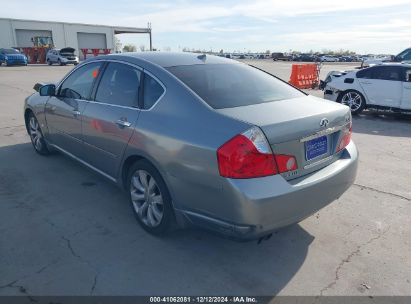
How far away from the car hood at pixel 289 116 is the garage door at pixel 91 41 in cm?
5804

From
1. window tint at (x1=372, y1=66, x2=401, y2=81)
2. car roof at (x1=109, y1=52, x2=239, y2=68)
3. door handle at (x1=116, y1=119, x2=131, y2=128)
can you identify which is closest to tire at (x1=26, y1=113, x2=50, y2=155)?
car roof at (x1=109, y1=52, x2=239, y2=68)

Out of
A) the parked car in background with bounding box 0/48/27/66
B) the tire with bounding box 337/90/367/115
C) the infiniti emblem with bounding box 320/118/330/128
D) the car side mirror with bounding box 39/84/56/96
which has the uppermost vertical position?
the infiniti emblem with bounding box 320/118/330/128

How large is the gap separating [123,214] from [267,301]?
6.11 feet

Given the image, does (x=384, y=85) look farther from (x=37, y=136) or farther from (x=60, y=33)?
(x=60, y=33)

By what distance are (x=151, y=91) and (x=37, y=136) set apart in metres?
3.20

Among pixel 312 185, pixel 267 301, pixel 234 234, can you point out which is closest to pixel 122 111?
pixel 234 234

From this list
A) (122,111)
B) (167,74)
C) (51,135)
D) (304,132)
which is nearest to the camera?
(304,132)

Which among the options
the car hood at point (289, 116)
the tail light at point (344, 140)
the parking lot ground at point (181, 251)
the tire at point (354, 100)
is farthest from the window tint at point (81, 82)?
the tire at point (354, 100)

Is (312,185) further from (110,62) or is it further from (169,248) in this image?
(110,62)

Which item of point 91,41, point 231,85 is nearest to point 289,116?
point 231,85

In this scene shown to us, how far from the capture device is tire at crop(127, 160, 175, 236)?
3068 mm

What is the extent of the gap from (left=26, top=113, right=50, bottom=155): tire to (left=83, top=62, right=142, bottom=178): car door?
5.77ft

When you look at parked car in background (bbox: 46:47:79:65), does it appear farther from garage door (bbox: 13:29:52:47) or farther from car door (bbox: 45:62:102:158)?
car door (bbox: 45:62:102:158)

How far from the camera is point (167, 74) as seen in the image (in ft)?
10.5
